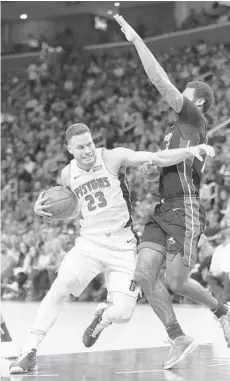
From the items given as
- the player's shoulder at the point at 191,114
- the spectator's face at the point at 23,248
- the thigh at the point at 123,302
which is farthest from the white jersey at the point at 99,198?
the spectator's face at the point at 23,248

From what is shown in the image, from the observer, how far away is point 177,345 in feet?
20.7

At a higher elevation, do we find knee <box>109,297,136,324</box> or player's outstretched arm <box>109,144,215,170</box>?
Result: player's outstretched arm <box>109,144,215,170</box>

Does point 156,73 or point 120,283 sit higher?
point 156,73

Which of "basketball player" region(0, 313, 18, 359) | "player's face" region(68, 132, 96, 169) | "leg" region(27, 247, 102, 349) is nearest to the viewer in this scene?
"leg" region(27, 247, 102, 349)

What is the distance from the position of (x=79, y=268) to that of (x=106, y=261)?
0.25 metres

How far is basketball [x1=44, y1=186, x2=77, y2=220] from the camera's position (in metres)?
6.30

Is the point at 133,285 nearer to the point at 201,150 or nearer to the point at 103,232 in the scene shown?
the point at 103,232

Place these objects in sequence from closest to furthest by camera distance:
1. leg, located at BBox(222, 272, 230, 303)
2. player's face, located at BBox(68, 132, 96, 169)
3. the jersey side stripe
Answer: player's face, located at BBox(68, 132, 96, 169), the jersey side stripe, leg, located at BBox(222, 272, 230, 303)

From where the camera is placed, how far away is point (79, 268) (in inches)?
245

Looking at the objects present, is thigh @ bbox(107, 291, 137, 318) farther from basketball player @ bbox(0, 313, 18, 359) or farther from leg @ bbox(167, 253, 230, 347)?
basketball player @ bbox(0, 313, 18, 359)

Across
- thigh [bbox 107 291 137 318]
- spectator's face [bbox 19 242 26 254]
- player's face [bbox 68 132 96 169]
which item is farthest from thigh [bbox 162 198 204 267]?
spectator's face [bbox 19 242 26 254]

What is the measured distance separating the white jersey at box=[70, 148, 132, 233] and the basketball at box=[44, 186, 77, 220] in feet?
0.32

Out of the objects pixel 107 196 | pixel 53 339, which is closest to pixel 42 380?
pixel 107 196

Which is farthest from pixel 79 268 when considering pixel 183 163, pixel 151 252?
pixel 183 163
